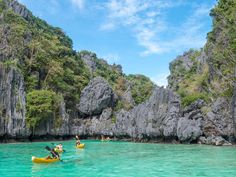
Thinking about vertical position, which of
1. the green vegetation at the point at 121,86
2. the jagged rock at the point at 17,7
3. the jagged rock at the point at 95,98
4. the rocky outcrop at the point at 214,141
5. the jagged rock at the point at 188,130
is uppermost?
the jagged rock at the point at 17,7

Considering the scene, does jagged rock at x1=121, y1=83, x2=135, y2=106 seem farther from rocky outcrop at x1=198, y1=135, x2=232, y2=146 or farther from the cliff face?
rocky outcrop at x1=198, y1=135, x2=232, y2=146

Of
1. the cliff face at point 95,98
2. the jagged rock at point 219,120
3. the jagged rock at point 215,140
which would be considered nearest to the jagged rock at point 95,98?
the cliff face at point 95,98

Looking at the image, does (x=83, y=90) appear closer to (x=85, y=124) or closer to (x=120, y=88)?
(x=85, y=124)

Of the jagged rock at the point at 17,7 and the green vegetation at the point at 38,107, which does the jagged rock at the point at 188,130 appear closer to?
the green vegetation at the point at 38,107

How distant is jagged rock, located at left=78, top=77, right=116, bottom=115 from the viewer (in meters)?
54.2

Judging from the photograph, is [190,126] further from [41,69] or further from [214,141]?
[41,69]

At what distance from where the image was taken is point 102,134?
51.8 meters

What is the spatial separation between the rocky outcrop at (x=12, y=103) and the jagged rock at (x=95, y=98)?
12828mm

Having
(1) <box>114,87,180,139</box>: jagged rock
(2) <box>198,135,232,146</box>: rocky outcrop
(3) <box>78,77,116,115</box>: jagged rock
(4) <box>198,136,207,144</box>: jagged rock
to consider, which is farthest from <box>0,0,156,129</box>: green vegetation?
(2) <box>198,135,232,146</box>: rocky outcrop

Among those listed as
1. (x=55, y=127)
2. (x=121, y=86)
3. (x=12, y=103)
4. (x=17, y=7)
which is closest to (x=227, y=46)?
(x=55, y=127)

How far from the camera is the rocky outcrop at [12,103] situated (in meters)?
40.1

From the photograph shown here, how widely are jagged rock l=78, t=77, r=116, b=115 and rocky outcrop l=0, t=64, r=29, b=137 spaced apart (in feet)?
42.1

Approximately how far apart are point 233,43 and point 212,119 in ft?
29.6

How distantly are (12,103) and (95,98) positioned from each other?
15.7 meters
